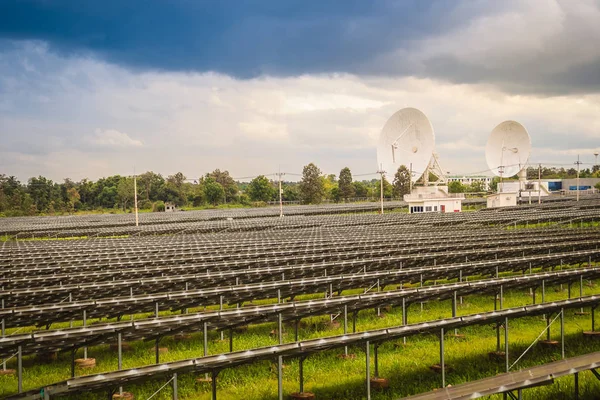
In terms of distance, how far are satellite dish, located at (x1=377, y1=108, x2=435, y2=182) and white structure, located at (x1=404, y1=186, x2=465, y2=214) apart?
10.5 ft

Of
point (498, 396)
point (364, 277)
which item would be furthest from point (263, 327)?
point (498, 396)

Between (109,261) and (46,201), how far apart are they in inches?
5027

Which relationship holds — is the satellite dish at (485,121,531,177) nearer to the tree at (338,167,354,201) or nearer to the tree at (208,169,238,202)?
the tree at (338,167,354,201)

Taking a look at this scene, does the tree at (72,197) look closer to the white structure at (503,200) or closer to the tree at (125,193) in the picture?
the tree at (125,193)

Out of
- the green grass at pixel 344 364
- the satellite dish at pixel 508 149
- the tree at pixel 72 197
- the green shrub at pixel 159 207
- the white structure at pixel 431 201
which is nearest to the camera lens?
the green grass at pixel 344 364

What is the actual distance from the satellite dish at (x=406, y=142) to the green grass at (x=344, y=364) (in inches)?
2066

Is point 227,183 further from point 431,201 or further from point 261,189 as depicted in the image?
point 431,201

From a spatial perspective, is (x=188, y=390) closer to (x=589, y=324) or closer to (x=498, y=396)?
(x=498, y=396)

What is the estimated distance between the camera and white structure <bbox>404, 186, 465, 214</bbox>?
70.4 m

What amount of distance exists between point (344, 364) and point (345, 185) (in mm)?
136531

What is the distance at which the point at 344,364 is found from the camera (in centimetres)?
1249

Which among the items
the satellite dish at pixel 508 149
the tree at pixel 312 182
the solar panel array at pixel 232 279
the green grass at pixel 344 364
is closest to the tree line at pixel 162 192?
the tree at pixel 312 182

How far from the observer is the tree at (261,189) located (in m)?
140

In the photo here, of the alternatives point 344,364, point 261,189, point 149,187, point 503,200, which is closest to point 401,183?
point 261,189
